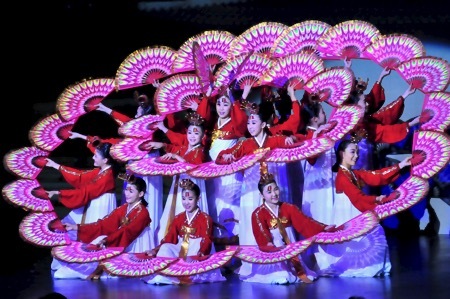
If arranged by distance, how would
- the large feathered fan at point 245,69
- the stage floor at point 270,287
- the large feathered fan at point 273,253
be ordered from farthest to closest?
the large feathered fan at point 245,69 → the large feathered fan at point 273,253 → the stage floor at point 270,287

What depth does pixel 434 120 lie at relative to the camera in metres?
6.81

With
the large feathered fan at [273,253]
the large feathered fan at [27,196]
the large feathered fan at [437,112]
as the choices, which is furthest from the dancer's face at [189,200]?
the large feathered fan at [437,112]

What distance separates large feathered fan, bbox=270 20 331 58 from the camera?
7.10 m

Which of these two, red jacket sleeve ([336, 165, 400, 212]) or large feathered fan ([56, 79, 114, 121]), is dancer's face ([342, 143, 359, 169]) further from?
large feathered fan ([56, 79, 114, 121])

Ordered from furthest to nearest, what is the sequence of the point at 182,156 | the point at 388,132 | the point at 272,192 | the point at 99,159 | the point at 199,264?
1. the point at 388,132
2. the point at 99,159
3. the point at 182,156
4. the point at 272,192
5. the point at 199,264

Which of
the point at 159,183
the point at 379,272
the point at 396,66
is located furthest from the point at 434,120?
the point at 159,183

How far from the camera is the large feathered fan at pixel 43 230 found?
22.9 ft

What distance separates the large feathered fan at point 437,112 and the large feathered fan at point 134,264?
1.88 m

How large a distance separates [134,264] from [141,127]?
40.6 inches

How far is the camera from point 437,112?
682cm

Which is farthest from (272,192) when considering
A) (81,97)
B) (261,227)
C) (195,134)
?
(81,97)

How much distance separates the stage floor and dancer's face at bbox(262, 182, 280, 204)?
0.54 metres

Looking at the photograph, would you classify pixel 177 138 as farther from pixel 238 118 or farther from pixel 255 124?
pixel 255 124

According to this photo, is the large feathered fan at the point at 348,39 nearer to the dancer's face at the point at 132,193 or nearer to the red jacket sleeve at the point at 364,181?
the red jacket sleeve at the point at 364,181
